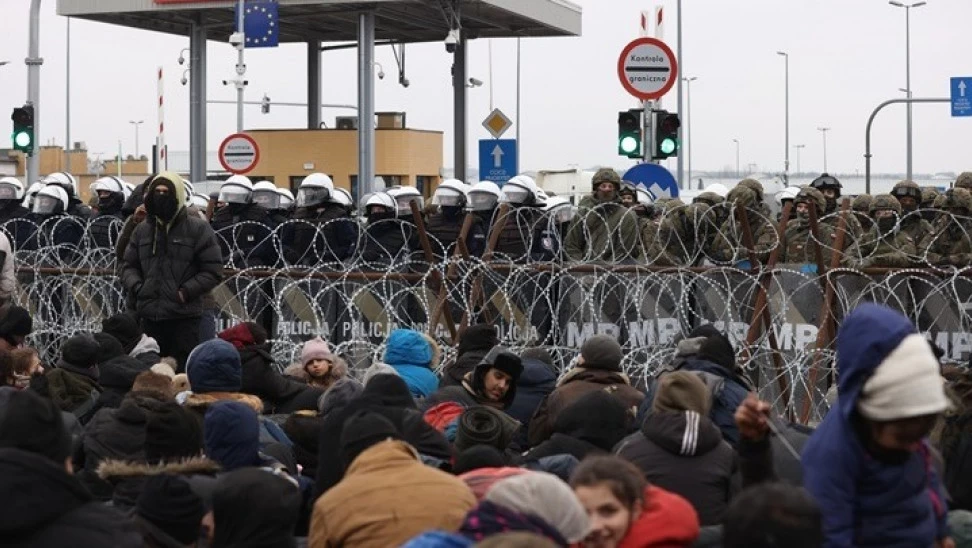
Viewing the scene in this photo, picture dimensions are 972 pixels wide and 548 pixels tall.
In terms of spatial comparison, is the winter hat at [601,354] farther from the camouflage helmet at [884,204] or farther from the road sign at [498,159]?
the road sign at [498,159]

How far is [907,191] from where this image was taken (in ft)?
52.7

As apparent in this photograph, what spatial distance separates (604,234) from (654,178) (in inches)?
98.5

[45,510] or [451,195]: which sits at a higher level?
[451,195]

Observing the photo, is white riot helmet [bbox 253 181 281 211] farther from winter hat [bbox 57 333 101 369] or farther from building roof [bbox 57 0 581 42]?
building roof [bbox 57 0 581 42]

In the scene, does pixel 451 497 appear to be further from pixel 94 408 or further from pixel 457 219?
pixel 457 219

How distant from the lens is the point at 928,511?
5.15 metres

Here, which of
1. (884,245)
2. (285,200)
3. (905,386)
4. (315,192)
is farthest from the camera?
(285,200)

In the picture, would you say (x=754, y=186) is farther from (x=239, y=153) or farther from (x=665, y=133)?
(x=239, y=153)

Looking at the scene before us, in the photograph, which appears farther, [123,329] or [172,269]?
[172,269]

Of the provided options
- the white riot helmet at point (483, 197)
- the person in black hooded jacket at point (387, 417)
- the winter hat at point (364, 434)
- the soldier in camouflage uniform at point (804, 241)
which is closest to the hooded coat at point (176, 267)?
the white riot helmet at point (483, 197)

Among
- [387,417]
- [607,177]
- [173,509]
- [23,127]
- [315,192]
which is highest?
[23,127]

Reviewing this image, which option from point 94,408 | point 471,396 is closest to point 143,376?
point 94,408

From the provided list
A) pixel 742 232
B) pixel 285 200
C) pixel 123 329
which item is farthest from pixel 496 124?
pixel 123 329

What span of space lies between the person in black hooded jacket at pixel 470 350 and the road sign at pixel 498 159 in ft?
39.3
